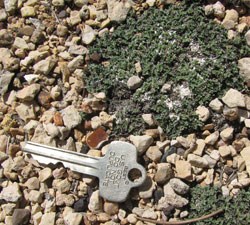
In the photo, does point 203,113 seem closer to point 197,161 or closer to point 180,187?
point 197,161

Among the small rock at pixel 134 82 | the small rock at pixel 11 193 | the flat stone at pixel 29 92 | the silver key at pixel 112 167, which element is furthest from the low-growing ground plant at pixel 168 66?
the small rock at pixel 11 193

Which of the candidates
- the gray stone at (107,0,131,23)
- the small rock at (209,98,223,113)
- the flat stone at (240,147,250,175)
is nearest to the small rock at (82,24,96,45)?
the gray stone at (107,0,131,23)

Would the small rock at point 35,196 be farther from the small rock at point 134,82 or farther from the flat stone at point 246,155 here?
the flat stone at point 246,155

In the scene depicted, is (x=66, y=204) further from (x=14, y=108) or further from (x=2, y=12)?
(x=2, y=12)

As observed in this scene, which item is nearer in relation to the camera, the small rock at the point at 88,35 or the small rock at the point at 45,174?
the small rock at the point at 45,174

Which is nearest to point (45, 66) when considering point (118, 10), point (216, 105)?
point (118, 10)

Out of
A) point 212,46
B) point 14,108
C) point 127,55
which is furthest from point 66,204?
point 212,46

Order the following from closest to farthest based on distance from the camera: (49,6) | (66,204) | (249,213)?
(249,213) < (66,204) < (49,6)
